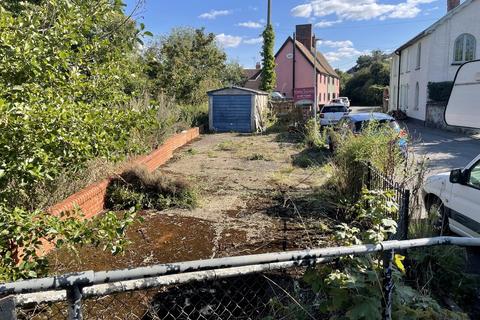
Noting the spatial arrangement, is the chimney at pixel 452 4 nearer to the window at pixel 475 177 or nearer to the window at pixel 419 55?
the window at pixel 419 55

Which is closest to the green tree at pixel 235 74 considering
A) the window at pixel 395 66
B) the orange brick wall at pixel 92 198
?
the window at pixel 395 66

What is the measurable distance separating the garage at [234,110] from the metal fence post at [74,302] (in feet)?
69.3

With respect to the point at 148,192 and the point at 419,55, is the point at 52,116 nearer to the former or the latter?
the point at 148,192

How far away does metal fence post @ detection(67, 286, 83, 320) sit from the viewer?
1765 millimetres

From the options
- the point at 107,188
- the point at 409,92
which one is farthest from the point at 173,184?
the point at 409,92

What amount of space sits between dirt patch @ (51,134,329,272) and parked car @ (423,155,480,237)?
1.59m

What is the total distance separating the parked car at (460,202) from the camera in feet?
15.4

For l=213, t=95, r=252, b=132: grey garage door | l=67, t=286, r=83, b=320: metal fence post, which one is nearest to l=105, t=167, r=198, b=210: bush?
l=67, t=286, r=83, b=320: metal fence post

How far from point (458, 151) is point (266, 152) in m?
7.09

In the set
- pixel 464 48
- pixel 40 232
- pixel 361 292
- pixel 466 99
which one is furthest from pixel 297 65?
pixel 40 232

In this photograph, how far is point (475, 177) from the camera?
493 centimetres

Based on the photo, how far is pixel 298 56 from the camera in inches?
1818

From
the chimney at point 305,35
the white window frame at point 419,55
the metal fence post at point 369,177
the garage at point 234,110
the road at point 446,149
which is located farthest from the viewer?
the chimney at point 305,35

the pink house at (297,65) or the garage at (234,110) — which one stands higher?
the pink house at (297,65)
